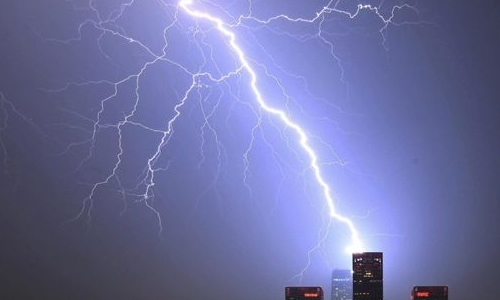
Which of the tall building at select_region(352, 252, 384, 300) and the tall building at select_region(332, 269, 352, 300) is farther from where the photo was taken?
the tall building at select_region(332, 269, 352, 300)

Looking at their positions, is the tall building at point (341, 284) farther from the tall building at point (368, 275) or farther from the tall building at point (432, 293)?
the tall building at point (432, 293)

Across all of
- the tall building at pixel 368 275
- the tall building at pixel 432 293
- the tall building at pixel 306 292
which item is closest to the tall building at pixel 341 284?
the tall building at pixel 368 275

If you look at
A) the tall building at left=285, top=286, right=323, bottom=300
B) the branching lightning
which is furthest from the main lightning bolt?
the tall building at left=285, top=286, right=323, bottom=300

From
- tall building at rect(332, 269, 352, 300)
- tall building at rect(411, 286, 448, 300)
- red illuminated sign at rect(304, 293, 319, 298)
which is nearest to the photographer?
tall building at rect(411, 286, 448, 300)

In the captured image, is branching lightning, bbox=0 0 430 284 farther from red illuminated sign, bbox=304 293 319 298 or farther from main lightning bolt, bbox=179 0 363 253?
red illuminated sign, bbox=304 293 319 298

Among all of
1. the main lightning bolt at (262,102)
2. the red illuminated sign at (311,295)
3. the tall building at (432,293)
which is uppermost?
the main lightning bolt at (262,102)

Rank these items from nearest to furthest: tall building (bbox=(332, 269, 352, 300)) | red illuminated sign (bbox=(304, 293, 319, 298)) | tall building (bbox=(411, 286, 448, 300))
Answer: tall building (bbox=(411, 286, 448, 300)) → red illuminated sign (bbox=(304, 293, 319, 298)) → tall building (bbox=(332, 269, 352, 300))
